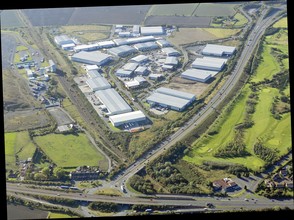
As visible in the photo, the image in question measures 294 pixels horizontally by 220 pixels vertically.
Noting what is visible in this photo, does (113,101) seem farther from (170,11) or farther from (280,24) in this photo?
(280,24)

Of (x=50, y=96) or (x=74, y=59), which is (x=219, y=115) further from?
(x=74, y=59)

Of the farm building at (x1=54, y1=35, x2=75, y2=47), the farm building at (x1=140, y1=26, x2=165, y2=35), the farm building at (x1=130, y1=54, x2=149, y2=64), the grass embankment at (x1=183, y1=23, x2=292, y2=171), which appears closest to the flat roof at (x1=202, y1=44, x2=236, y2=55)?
the farm building at (x1=130, y1=54, x2=149, y2=64)

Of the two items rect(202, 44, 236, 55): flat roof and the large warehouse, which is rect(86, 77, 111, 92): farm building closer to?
the large warehouse

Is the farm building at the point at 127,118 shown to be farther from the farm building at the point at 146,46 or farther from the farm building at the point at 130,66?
the farm building at the point at 146,46

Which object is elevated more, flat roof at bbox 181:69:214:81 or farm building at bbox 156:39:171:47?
farm building at bbox 156:39:171:47

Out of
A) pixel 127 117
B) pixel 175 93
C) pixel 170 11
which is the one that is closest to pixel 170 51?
pixel 175 93

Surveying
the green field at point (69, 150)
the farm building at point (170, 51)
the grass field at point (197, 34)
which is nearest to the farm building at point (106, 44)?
the farm building at point (170, 51)
